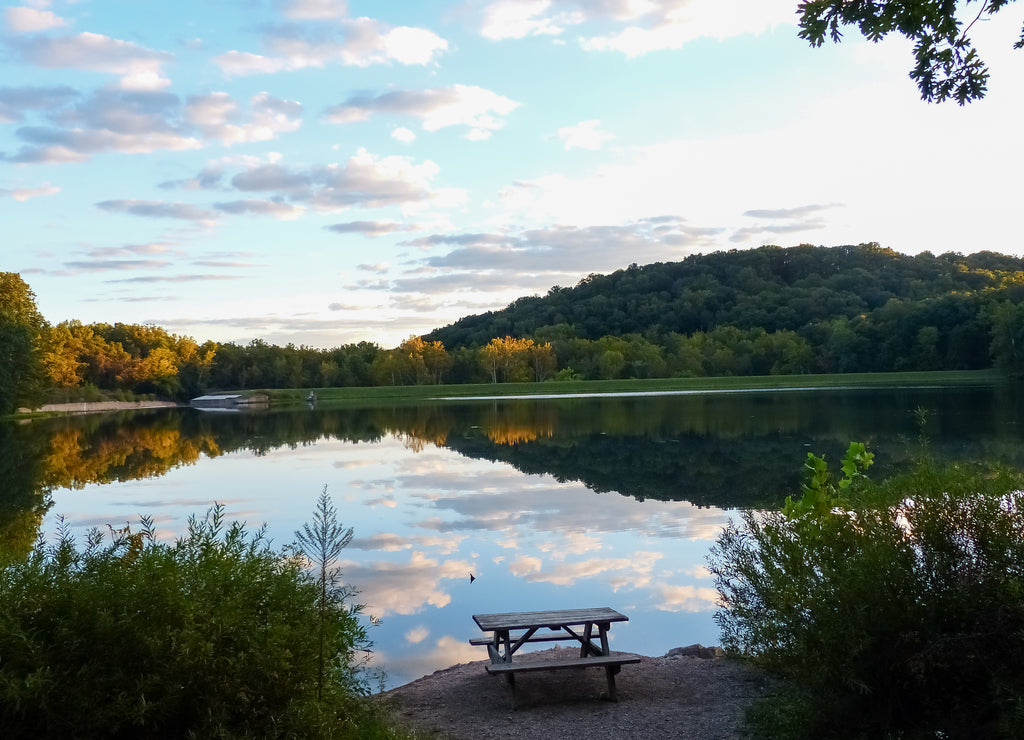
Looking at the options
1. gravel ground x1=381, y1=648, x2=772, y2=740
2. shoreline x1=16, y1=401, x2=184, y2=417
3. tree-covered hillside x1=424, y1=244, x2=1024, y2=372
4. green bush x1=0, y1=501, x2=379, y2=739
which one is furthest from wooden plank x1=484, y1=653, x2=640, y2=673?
tree-covered hillside x1=424, y1=244, x2=1024, y2=372

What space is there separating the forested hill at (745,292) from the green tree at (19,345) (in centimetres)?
6219

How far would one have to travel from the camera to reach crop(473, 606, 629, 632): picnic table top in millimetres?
7473

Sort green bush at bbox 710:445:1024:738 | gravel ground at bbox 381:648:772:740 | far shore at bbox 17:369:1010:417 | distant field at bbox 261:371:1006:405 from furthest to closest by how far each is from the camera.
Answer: distant field at bbox 261:371:1006:405 < far shore at bbox 17:369:1010:417 < gravel ground at bbox 381:648:772:740 < green bush at bbox 710:445:1024:738

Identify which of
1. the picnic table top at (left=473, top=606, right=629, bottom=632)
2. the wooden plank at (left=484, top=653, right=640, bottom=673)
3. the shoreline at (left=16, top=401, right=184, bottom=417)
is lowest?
the wooden plank at (left=484, top=653, right=640, bottom=673)

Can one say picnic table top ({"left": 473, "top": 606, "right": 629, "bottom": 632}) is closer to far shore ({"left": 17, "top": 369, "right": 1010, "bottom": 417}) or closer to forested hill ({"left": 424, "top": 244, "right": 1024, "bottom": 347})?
far shore ({"left": 17, "top": 369, "right": 1010, "bottom": 417})

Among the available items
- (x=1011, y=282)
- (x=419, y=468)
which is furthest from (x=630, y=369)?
(x=419, y=468)

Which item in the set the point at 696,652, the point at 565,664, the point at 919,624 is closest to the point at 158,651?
the point at 565,664

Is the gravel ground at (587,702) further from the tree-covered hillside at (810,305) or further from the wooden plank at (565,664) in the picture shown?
the tree-covered hillside at (810,305)

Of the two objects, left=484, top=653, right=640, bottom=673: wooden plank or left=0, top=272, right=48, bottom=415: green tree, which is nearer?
left=484, top=653, right=640, bottom=673: wooden plank

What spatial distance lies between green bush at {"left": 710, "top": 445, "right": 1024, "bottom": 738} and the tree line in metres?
68.3

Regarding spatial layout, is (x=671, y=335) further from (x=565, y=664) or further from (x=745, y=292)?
(x=565, y=664)

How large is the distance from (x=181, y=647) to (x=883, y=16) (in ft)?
20.0

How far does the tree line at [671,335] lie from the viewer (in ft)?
272

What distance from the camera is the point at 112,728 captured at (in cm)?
422
